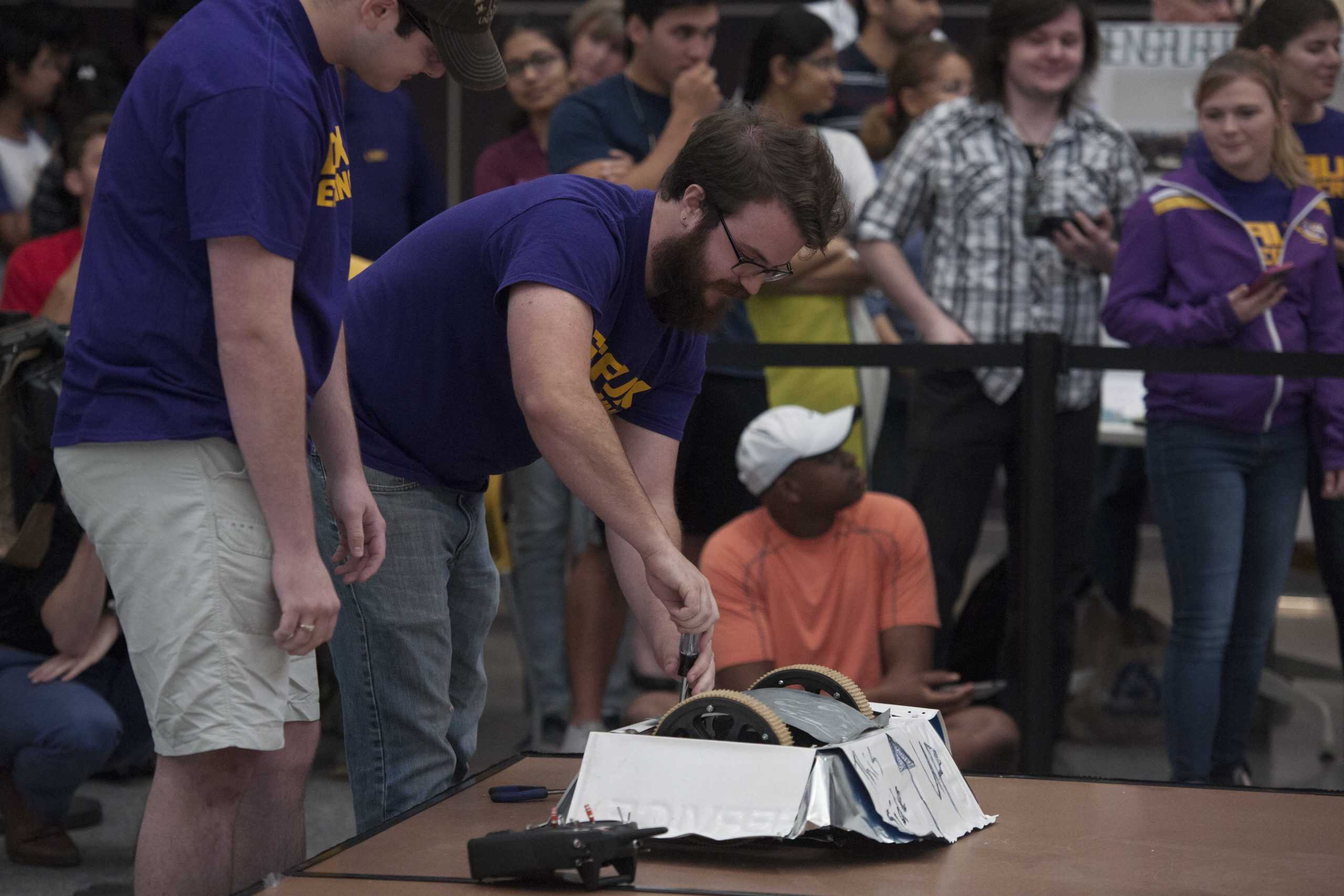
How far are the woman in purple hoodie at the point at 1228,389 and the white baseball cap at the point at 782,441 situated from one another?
0.69 meters

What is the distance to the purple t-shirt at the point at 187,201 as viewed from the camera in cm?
169

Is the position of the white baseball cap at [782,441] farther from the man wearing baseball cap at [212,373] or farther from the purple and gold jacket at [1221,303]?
the man wearing baseball cap at [212,373]

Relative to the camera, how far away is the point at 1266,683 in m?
4.21

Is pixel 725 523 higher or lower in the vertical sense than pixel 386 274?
lower

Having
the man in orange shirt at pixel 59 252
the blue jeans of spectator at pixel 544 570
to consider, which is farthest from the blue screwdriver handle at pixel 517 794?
the man in orange shirt at pixel 59 252

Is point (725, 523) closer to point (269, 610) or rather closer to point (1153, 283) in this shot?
point (1153, 283)

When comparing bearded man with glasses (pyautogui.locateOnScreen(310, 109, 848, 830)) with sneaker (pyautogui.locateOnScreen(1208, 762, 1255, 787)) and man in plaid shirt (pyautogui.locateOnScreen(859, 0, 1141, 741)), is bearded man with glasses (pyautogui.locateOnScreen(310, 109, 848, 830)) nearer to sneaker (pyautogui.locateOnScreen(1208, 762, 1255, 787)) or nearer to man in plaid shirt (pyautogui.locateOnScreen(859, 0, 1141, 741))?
man in plaid shirt (pyautogui.locateOnScreen(859, 0, 1141, 741))

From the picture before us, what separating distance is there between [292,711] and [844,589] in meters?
1.93

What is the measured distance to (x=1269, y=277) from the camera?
133 inches

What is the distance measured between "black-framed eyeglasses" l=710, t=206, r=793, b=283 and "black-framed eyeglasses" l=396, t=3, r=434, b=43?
46 centimetres

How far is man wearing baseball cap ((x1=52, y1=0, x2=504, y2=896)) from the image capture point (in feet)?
5.62

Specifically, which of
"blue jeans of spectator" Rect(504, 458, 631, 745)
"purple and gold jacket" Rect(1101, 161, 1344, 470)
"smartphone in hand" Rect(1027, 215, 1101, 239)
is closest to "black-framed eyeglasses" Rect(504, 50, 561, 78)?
"blue jeans of spectator" Rect(504, 458, 631, 745)

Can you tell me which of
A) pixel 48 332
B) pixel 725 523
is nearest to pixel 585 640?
pixel 725 523

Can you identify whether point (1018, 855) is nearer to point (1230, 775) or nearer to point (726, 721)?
point (726, 721)
